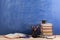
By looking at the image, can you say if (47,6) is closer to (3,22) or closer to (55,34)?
(55,34)

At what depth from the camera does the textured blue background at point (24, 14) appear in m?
1.84

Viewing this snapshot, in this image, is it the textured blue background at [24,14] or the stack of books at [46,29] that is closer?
the stack of books at [46,29]

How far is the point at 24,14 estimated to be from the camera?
73.2 inches

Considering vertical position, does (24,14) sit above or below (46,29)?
above

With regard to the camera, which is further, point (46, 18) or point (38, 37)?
point (46, 18)

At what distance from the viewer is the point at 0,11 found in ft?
6.02

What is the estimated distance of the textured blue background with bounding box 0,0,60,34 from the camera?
1839 mm

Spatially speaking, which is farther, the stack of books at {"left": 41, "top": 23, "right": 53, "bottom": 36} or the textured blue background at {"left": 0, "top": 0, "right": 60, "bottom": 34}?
the textured blue background at {"left": 0, "top": 0, "right": 60, "bottom": 34}

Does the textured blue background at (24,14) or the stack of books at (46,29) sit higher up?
the textured blue background at (24,14)

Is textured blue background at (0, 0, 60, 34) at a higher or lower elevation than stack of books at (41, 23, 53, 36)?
higher

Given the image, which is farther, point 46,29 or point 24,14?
point 24,14

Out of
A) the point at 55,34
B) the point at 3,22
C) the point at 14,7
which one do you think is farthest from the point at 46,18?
the point at 3,22

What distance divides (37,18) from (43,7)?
16cm

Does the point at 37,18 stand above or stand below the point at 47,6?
below
